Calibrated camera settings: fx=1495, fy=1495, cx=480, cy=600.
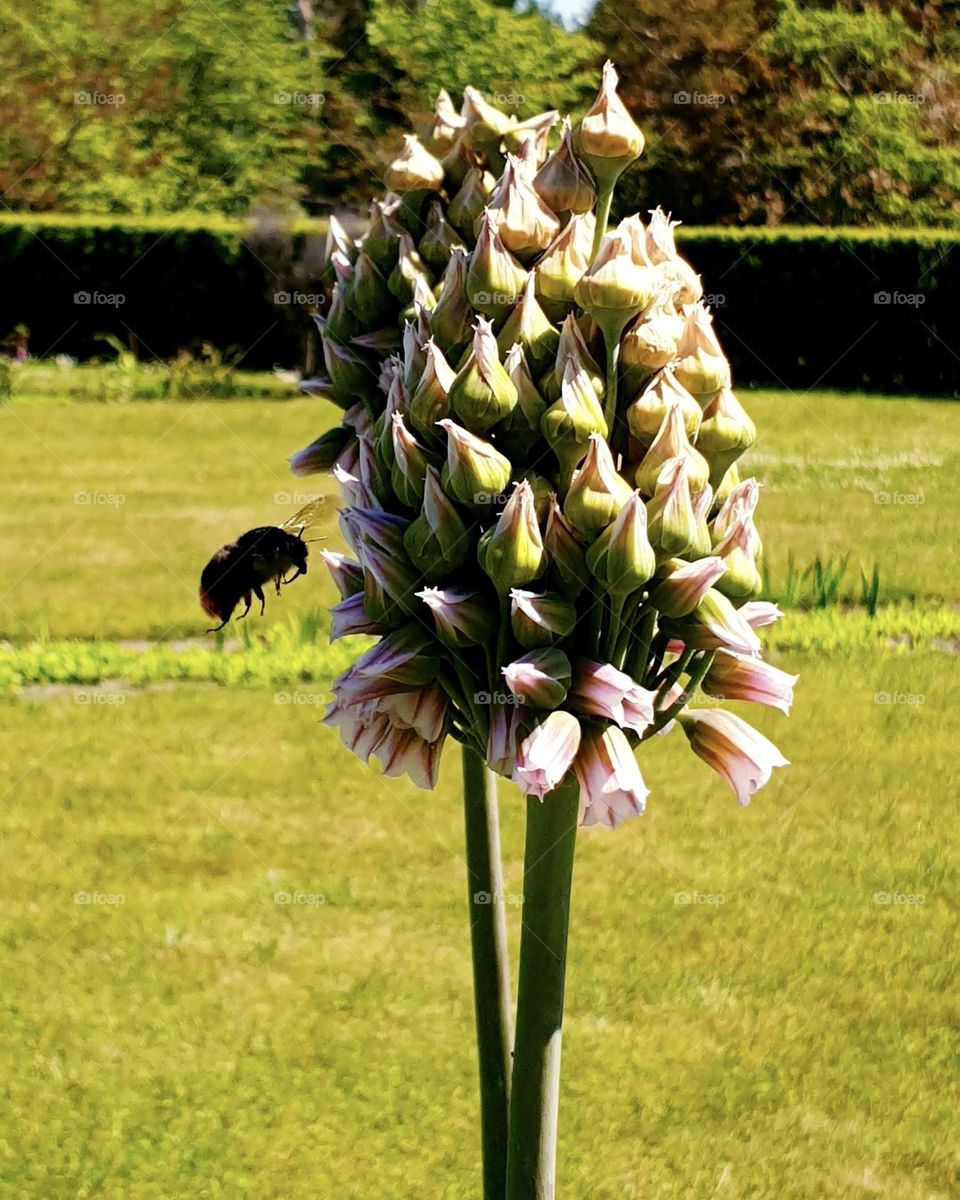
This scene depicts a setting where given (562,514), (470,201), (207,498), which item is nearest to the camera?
(562,514)

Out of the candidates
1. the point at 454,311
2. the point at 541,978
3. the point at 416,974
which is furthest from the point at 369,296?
the point at 416,974

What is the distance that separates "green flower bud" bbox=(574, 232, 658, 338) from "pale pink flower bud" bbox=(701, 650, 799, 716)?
1.55 ft

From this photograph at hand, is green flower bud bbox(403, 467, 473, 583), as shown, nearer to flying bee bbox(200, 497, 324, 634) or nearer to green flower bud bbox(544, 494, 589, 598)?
green flower bud bbox(544, 494, 589, 598)

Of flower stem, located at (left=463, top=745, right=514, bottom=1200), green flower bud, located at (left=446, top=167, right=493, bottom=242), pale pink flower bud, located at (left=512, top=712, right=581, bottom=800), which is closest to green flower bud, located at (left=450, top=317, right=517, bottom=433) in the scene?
pale pink flower bud, located at (left=512, top=712, right=581, bottom=800)

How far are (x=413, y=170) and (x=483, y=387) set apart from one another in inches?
29.5

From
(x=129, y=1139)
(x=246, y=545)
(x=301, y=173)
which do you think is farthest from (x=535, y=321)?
(x=301, y=173)

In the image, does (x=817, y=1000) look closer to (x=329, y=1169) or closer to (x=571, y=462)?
Answer: (x=329, y=1169)

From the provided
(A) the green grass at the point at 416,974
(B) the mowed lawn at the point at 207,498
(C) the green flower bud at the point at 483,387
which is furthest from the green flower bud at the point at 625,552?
(B) the mowed lawn at the point at 207,498

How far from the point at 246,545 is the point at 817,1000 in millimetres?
2231

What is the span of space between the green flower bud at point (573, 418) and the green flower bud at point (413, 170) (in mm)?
758

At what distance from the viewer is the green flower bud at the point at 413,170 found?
2.43 m

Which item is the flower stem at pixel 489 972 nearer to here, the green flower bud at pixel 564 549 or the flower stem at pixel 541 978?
the flower stem at pixel 541 978

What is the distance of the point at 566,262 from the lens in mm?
1873

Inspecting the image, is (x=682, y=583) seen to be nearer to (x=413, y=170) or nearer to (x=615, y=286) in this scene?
(x=615, y=286)
